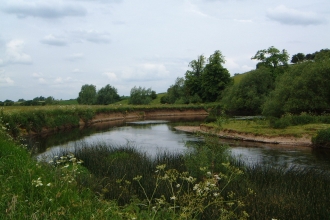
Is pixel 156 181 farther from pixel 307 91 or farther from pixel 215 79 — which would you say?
pixel 215 79

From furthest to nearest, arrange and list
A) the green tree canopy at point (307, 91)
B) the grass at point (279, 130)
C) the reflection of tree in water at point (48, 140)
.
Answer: the green tree canopy at point (307, 91), the grass at point (279, 130), the reflection of tree in water at point (48, 140)

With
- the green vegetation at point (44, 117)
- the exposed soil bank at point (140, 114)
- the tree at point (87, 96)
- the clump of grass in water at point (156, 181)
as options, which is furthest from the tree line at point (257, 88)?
the clump of grass in water at point (156, 181)

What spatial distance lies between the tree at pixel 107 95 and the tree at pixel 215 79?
96.1ft

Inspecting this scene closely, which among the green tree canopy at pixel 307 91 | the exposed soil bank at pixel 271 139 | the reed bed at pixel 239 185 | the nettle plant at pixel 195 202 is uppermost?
the green tree canopy at pixel 307 91

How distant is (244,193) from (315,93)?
116ft

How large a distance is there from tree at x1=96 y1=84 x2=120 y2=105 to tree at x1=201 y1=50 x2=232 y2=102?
29288mm

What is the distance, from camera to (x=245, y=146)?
1067 inches

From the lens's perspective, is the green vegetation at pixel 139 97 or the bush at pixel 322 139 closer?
the bush at pixel 322 139

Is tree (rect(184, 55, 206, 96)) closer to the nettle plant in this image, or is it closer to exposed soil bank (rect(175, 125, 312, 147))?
exposed soil bank (rect(175, 125, 312, 147))

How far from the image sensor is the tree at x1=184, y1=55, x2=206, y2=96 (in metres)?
95.9

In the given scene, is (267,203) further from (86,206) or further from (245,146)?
(245,146)

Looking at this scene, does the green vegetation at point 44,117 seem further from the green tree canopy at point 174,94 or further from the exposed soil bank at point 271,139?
the green tree canopy at point 174,94

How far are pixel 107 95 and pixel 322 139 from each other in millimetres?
86974

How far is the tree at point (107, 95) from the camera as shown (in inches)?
4227
